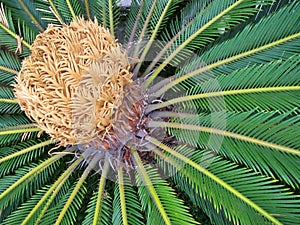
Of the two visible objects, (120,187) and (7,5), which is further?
(7,5)

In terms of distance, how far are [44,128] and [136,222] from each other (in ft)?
1.90

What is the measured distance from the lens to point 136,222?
1.68m

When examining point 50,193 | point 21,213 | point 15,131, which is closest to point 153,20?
point 15,131

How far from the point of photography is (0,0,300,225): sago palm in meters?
1.48

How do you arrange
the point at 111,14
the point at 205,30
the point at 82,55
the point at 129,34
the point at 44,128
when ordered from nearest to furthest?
the point at 82,55 → the point at 44,128 → the point at 205,30 → the point at 111,14 → the point at 129,34

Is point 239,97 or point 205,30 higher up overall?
point 205,30

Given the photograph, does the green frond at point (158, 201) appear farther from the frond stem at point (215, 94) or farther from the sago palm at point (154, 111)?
the frond stem at point (215, 94)

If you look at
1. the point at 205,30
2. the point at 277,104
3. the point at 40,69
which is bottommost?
the point at 277,104

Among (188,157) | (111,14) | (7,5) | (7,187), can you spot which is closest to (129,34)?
(111,14)

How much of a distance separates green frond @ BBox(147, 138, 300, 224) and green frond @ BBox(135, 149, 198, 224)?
0.11m

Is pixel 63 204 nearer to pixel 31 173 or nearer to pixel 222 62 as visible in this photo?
pixel 31 173

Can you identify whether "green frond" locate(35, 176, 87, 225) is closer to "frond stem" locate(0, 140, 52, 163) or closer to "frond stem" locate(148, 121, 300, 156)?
"frond stem" locate(0, 140, 52, 163)

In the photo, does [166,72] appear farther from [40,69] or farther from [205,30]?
[40,69]

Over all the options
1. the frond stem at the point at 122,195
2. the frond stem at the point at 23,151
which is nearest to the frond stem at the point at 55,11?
the frond stem at the point at 23,151
